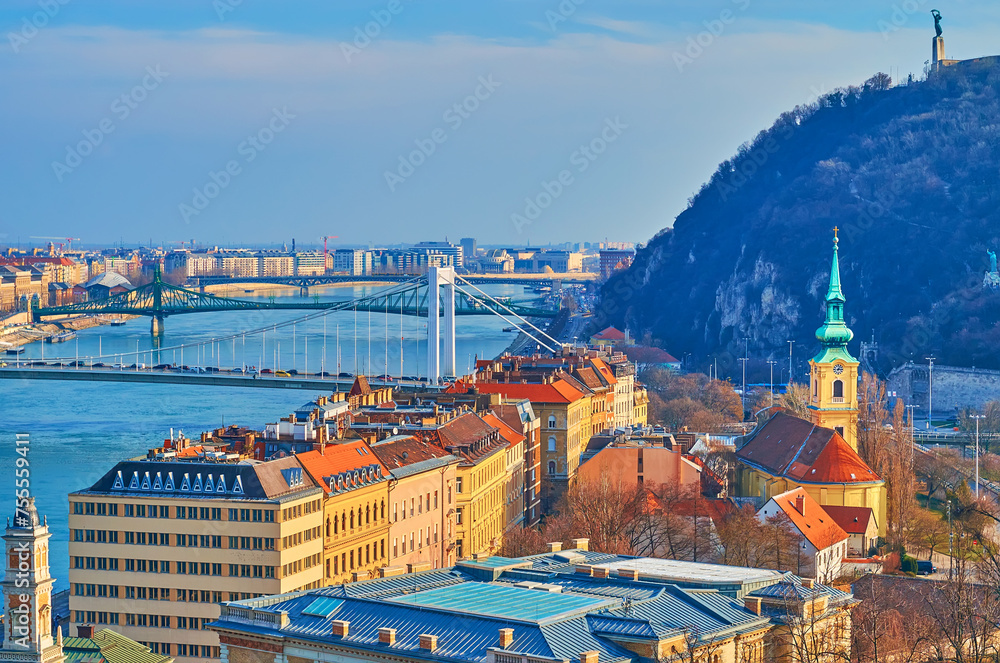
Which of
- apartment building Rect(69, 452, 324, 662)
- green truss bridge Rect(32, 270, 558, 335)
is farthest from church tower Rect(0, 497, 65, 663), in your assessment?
green truss bridge Rect(32, 270, 558, 335)

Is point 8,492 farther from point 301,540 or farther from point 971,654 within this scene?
point 971,654

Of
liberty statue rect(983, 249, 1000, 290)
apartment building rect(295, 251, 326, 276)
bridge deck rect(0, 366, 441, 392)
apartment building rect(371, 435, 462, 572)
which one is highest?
apartment building rect(295, 251, 326, 276)

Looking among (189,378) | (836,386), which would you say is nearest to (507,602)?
(836,386)

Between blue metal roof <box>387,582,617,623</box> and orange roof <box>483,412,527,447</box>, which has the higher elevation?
orange roof <box>483,412,527,447</box>

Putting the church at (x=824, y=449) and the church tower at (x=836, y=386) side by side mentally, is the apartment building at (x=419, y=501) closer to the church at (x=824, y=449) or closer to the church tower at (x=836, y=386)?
the church at (x=824, y=449)

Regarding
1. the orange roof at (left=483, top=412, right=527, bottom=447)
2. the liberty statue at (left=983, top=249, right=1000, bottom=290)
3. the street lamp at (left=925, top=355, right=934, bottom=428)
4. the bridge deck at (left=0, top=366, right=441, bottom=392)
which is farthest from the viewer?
the liberty statue at (left=983, top=249, right=1000, bottom=290)

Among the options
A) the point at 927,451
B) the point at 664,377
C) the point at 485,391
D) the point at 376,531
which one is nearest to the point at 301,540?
the point at 376,531

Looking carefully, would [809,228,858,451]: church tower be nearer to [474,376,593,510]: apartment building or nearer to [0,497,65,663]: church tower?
[474,376,593,510]: apartment building
